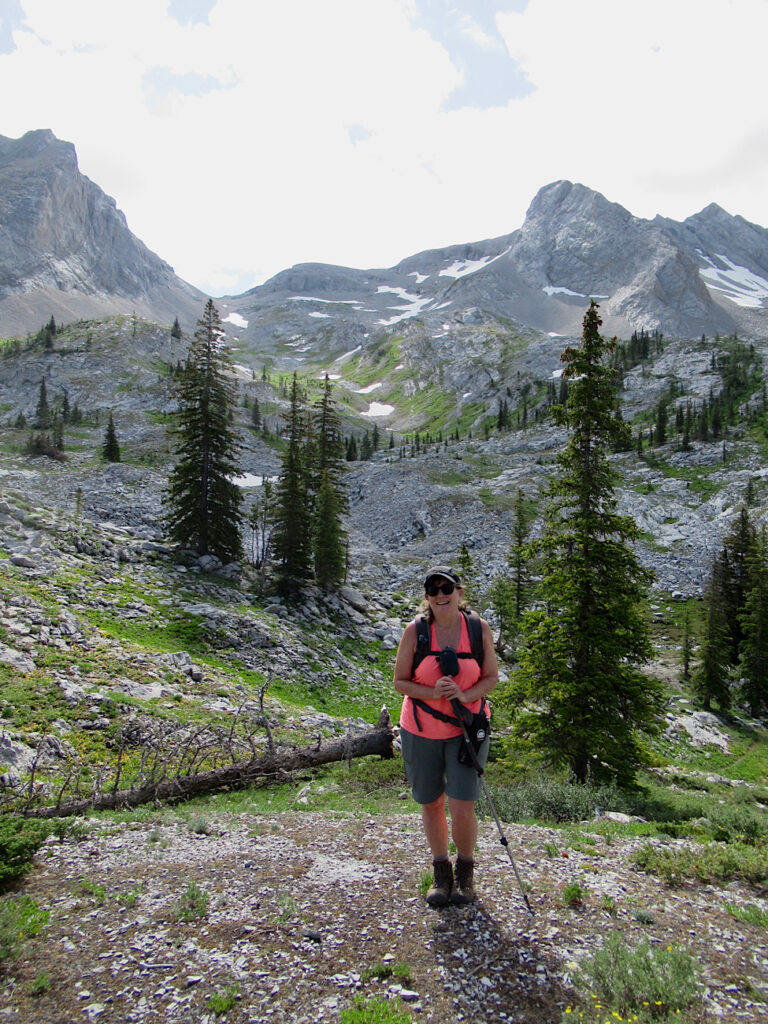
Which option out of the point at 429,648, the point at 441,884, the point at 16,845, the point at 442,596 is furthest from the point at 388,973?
the point at 16,845

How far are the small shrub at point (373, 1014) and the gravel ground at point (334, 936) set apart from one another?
0.11 metres

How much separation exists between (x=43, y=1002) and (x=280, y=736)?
10.7m

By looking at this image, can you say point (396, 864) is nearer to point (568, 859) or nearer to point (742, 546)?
point (568, 859)

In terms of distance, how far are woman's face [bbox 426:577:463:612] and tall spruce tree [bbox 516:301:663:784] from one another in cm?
896

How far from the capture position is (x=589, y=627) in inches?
511

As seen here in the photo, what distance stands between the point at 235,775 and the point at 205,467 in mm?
19227

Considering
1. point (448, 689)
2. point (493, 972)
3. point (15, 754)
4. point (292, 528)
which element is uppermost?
point (292, 528)

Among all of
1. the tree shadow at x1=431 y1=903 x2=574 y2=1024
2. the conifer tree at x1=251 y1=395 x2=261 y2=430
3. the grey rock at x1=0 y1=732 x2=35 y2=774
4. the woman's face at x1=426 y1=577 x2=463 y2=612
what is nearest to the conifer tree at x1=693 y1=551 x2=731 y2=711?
the tree shadow at x1=431 y1=903 x2=574 y2=1024

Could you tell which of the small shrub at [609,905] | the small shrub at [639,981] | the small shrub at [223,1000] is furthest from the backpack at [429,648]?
the small shrub at [223,1000]

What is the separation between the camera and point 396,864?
650 centimetres

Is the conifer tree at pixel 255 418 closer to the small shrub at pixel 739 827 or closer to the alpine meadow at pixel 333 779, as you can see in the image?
the alpine meadow at pixel 333 779

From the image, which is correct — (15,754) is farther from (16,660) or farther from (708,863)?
(708,863)

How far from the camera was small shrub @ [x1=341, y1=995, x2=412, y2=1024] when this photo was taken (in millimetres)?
3783

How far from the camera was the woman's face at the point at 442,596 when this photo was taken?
5.10 metres
